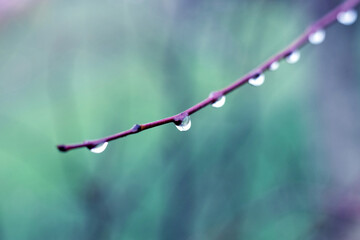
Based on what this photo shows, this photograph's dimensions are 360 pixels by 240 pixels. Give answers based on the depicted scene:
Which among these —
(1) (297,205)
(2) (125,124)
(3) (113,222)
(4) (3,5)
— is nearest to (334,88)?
(1) (297,205)

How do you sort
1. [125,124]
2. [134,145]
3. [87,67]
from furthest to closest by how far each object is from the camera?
[87,67], [134,145], [125,124]

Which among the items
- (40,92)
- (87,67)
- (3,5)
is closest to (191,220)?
(3,5)

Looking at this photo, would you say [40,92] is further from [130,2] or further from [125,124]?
[130,2]

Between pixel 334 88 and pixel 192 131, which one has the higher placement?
pixel 334 88

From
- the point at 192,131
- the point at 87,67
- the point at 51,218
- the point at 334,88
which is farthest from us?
the point at 87,67

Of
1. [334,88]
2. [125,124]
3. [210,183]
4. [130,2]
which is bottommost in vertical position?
[125,124]

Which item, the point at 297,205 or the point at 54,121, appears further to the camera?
the point at 54,121

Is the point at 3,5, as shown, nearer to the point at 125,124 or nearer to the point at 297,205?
the point at 297,205
